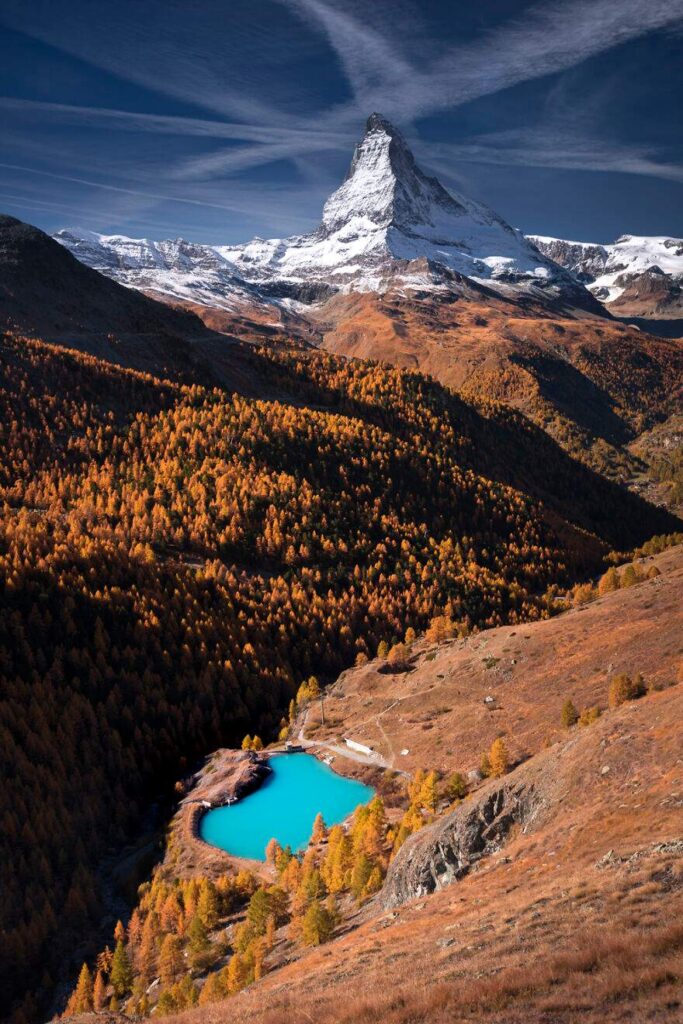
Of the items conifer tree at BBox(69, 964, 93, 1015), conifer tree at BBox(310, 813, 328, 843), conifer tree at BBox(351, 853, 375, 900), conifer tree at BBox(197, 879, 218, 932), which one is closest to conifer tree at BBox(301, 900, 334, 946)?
conifer tree at BBox(351, 853, 375, 900)

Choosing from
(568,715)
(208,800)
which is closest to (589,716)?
(568,715)

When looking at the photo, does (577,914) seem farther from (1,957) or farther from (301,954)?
(1,957)

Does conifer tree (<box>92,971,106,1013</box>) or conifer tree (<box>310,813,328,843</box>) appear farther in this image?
conifer tree (<box>310,813,328,843</box>)

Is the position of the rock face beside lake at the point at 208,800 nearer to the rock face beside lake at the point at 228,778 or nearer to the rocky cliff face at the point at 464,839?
the rock face beside lake at the point at 228,778

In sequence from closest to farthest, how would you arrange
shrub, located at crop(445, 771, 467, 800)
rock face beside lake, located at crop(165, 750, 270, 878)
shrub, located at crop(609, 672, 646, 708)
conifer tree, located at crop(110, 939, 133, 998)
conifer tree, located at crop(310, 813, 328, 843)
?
conifer tree, located at crop(110, 939, 133, 998) → shrub, located at crop(609, 672, 646, 708) → shrub, located at crop(445, 771, 467, 800) → conifer tree, located at crop(310, 813, 328, 843) → rock face beside lake, located at crop(165, 750, 270, 878)

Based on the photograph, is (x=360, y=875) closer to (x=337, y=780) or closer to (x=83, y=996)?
(x=337, y=780)

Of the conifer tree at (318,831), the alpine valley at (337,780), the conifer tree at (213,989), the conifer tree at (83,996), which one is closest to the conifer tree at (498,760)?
the alpine valley at (337,780)

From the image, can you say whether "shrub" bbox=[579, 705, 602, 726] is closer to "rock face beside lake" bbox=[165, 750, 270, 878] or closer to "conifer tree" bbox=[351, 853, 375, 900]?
"conifer tree" bbox=[351, 853, 375, 900]

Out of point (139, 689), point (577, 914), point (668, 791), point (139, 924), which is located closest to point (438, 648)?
point (139, 689)
